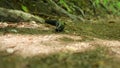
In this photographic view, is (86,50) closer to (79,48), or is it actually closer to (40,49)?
(79,48)

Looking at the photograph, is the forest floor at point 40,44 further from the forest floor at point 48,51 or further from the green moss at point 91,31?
the green moss at point 91,31

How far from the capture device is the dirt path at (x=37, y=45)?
702 centimetres

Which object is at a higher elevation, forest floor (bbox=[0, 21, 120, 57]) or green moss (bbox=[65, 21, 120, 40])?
forest floor (bbox=[0, 21, 120, 57])

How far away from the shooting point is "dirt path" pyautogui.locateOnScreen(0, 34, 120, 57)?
7015mm

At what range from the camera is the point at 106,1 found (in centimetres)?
2145

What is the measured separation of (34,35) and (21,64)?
11.1ft

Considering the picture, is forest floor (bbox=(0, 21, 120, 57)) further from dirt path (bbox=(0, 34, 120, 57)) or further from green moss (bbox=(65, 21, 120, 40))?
green moss (bbox=(65, 21, 120, 40))

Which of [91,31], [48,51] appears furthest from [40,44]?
[91,31]

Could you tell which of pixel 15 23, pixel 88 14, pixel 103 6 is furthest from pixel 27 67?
pixel 103 6

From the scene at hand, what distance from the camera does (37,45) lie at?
25.0ft

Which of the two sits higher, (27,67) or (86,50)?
(27,67)

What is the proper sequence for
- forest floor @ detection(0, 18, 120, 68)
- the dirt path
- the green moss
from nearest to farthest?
forest floor @ detection(0, 18, 120, 68), the dirt path, the green moss

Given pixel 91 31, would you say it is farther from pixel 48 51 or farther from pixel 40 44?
pixel 48 51

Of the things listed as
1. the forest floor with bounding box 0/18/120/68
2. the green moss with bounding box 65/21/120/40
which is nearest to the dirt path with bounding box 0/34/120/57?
the forest floor with bounding box 0/18/120/68
